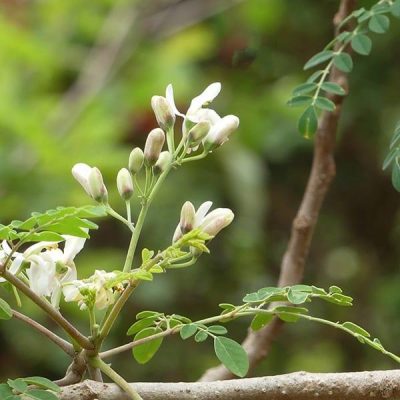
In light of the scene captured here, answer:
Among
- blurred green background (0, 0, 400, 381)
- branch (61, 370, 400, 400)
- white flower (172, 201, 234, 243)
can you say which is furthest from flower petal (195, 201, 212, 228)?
blurred green background (0, 0, 400, 381)

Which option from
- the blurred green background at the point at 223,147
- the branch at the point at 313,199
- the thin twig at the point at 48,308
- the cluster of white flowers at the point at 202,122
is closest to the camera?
the thin twig at the point at 48,308

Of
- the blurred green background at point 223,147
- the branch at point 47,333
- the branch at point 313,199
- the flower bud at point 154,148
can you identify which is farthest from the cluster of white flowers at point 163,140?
the blurred green background at point 223,147

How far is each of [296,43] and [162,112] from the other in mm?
1945

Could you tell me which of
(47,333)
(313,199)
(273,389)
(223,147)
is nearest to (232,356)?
(273,389)

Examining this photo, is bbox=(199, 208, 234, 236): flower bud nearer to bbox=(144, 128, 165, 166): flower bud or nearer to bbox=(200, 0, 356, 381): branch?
bbox=(144, 128, 165, 166): flower bud

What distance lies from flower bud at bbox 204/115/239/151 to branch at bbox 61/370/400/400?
0.20m

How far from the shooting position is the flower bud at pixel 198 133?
2.73 ft

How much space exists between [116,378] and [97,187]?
0.17 meters

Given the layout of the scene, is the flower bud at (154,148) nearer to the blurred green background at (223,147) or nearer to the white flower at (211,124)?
the white flower at (211,124)

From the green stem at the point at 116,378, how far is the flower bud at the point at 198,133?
0.64 ft

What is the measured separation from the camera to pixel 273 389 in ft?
2.56

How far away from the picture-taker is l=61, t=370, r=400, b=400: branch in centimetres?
76

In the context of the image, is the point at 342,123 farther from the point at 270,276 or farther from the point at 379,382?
the point at 379,382

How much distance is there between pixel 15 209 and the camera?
7.11ft
